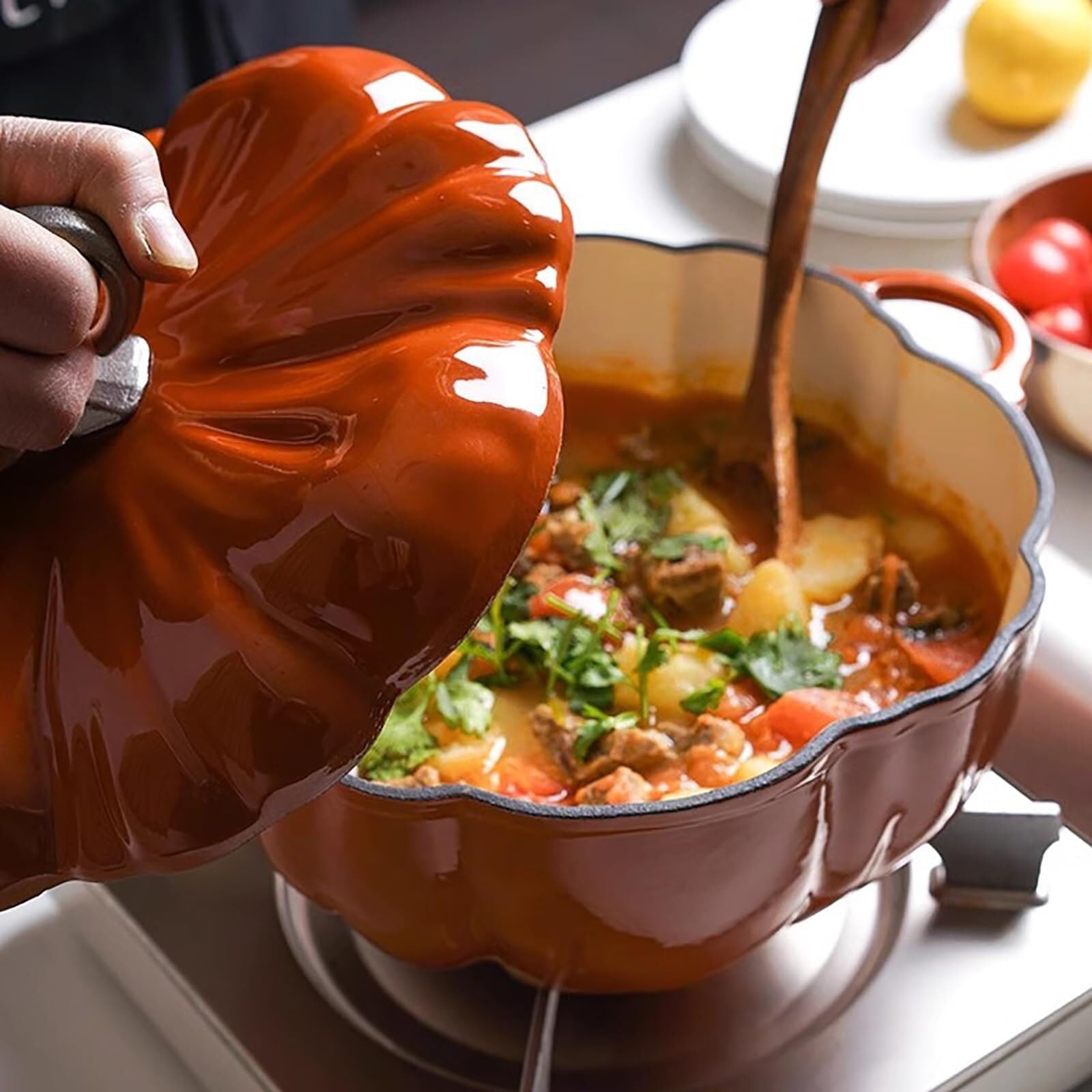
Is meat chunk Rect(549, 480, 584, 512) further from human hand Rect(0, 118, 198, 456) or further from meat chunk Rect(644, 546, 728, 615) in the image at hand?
human hand Rect(0, 118, 198, 456)

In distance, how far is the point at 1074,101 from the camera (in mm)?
1551

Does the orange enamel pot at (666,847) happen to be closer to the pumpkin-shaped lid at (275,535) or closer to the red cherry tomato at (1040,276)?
the pumpkin-shaped lid at (275,535)

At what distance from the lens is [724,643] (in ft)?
3.33

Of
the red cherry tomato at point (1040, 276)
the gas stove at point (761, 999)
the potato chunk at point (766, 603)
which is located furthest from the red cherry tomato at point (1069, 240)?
the gas stove at point (761, 999)

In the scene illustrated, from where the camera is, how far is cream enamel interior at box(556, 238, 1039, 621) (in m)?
1.05

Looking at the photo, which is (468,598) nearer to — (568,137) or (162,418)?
(162,418)

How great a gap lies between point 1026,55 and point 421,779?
89cm

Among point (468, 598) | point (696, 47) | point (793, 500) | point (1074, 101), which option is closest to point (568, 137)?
point (696, 47)

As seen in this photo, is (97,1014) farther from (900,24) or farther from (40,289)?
(900,24)

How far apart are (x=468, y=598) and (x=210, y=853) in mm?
143

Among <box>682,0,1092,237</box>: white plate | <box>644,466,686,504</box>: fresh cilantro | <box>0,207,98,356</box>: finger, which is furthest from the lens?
<box>682,0,1092,237</box>: white plate

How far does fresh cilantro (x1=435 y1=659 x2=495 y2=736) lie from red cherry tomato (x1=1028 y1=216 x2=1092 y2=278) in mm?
601

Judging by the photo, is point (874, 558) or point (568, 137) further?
point (568, 137)

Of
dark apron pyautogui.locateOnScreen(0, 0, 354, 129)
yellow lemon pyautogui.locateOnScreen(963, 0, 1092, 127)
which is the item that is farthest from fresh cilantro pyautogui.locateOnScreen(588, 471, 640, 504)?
dark apron pyautogui.locateOnScreen(0, 0, 354, 129)
